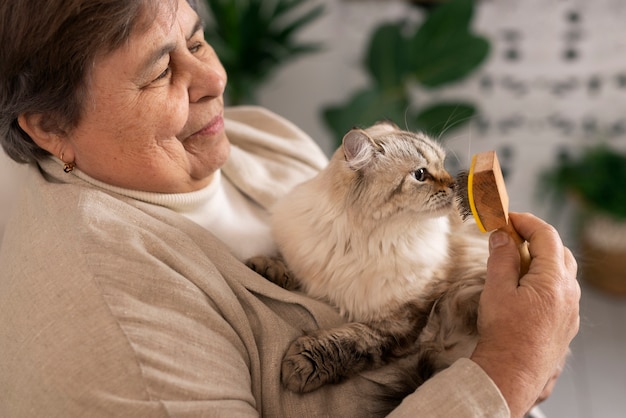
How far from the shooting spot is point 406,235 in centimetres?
138

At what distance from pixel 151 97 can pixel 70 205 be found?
273 millimetres

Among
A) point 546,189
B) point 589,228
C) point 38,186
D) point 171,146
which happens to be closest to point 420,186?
point 171,146

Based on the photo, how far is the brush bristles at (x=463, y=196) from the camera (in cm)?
122

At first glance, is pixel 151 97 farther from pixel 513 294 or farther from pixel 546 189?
pixel 546 189

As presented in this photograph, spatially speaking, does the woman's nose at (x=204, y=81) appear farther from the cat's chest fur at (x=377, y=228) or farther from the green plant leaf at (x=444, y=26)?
the green plant leaf at (x=444, y=26)

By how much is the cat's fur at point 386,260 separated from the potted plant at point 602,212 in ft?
6.20

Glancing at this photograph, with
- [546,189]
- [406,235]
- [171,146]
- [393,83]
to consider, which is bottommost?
[546,189]

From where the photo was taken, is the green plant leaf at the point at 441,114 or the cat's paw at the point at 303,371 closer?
the cat's paw at the point at 303,371

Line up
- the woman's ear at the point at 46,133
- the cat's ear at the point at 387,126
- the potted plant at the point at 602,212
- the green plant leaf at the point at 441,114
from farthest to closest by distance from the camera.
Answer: the potted plant at the point at 602,212
the green plant leaf at the point at 441,114
the cat's ear at the point at 387,126
the woman's ear at the point at 46,133

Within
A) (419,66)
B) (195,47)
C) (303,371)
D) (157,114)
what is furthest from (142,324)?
(419,66)

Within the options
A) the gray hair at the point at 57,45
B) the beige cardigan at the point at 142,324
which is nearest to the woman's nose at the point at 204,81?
the gray hair at the point at 57,45

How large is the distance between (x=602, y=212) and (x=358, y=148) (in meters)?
2.17

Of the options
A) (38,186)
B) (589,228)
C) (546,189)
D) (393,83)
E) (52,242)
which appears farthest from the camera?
(546,189)

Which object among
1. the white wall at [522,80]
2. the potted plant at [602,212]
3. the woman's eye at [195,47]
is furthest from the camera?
the white wall at [522,80]
